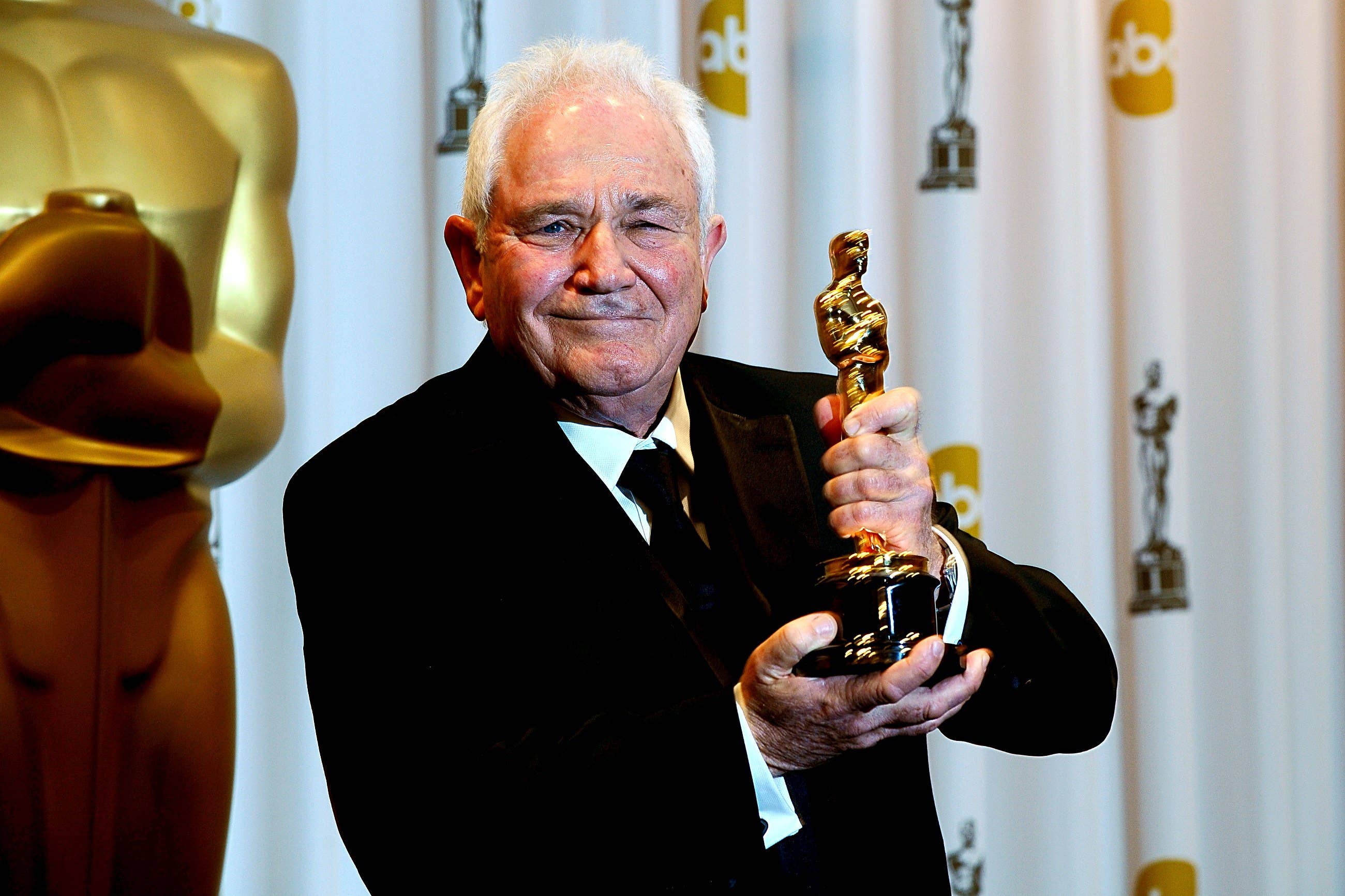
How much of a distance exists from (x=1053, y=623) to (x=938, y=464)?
37.3 inches

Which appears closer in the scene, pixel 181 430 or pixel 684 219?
pixel 684 219

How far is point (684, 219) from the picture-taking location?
1060mm

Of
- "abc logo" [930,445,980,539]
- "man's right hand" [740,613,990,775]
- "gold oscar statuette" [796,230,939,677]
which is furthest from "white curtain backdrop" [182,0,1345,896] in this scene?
"man's right hand" [740,613,990,775]

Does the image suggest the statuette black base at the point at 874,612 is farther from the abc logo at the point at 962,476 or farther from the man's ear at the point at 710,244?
the abc logo at the point at 962,476

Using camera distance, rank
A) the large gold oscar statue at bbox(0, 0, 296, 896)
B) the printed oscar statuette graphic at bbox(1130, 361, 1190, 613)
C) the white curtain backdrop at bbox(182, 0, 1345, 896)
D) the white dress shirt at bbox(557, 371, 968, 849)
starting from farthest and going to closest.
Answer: the printed oscar statuette graphic at bbox(1130, 361, 1190, 613) → the white curtain backdrop at bbox(182, 0, 1345, 896) → the large gold oscar statue at bbox(0, 0, 296, 896) → the white dress shirt at bbox(557, 371, 968, 849)

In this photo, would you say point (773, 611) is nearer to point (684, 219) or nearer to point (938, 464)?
point (684, 219)

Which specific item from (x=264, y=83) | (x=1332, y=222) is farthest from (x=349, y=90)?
(x=1332, y=222)

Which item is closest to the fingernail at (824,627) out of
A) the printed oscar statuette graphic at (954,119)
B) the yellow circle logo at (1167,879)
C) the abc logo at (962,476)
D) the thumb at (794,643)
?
the thumb at (794,643)

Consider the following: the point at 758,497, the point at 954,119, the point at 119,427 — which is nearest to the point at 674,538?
the point at 758,497

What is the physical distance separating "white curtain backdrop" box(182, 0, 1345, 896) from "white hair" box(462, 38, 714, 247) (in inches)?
31.0

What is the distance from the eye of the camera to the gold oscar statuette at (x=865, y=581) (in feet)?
2.70

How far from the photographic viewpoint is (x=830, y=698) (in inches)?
32.4

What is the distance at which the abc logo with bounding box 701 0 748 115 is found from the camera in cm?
193

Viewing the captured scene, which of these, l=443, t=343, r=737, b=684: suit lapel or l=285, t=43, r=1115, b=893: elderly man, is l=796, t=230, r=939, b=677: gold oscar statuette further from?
l=443, t=343, r=737, b=684: suit lapel
